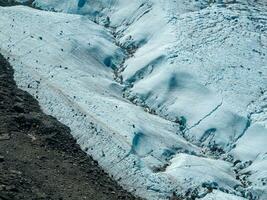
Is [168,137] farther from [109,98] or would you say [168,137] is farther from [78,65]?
[78,65]

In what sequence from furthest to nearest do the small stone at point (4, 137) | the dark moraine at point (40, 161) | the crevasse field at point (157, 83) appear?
the crevasse field at point (157, 83)
the small stone at point (4, 137)
the dark moraine at point (40, 161)

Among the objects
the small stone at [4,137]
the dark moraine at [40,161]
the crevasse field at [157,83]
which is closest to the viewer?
the dark moraine at [40,161]

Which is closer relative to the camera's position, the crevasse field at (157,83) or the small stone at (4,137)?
the small stone at (4,137)

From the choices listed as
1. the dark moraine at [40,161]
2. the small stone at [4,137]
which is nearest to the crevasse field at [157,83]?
the dark moraine at [40,161]

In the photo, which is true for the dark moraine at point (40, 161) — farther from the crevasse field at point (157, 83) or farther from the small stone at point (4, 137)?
the crevasse field at point (157, 83)

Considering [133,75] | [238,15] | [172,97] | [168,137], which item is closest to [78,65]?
[133,75]

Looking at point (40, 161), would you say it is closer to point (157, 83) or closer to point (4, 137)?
point (4, 137)

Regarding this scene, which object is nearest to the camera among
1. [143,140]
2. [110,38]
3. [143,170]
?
[143,170]
